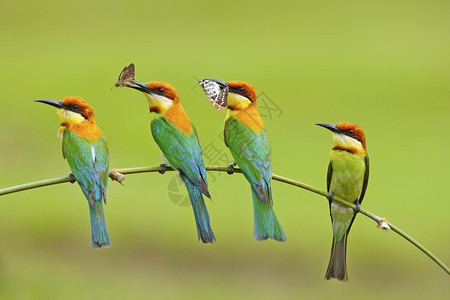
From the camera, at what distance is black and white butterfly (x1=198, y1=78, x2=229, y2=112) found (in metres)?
0.86

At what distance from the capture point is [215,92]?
34.6 inches

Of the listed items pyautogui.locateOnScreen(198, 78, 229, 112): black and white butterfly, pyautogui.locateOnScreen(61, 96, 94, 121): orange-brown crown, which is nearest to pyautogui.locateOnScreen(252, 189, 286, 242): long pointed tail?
pyautogui.locateOnScreen(198, 78, 229, 112): black and white butterfly

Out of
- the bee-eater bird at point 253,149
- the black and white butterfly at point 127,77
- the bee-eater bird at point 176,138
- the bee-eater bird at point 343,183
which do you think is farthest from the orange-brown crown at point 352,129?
the black and white butterfly at point 127,77

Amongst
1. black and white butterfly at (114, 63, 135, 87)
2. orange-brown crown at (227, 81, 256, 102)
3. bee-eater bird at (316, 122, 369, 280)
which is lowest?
bee-eater bird at (316, 122, 369, 280)

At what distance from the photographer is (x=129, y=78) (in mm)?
836

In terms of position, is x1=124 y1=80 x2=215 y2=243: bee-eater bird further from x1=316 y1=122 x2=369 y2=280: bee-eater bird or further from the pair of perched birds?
x1=316 y1=122 x2=369 y2=280: bee-eater bird

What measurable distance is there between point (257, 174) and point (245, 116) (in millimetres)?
110

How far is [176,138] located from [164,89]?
0.23ft

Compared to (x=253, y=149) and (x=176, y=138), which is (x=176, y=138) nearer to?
(x=176, y=138)

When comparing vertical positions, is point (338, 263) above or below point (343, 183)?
below

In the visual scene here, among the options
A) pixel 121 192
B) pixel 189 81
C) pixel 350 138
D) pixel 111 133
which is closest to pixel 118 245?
pixel 121 192

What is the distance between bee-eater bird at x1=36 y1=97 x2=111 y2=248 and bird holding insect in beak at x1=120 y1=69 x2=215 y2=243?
78 millimetres

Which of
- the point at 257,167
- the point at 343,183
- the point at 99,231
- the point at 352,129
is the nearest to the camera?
the point at 99,231

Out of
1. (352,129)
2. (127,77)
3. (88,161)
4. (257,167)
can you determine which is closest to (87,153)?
(88,161)
